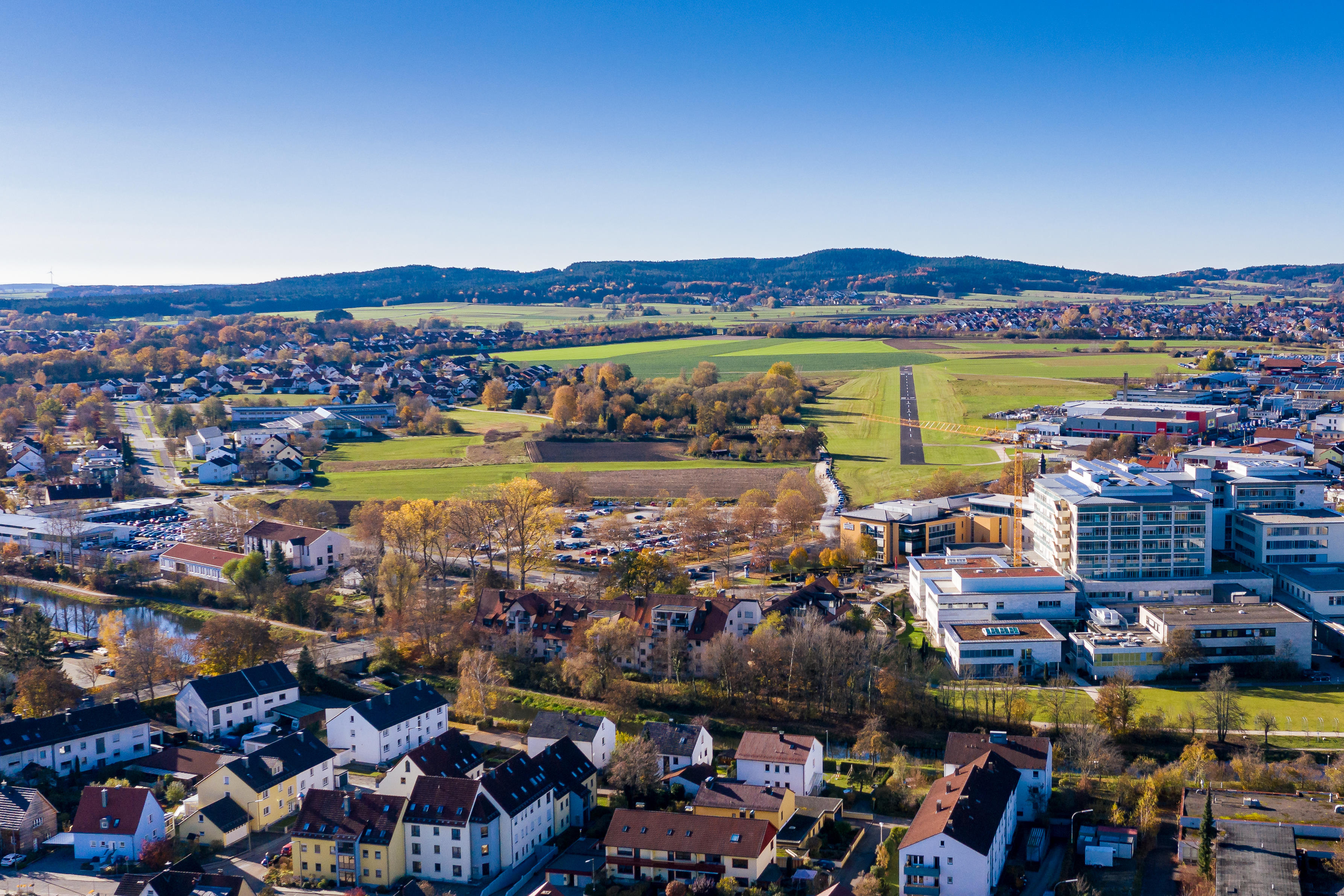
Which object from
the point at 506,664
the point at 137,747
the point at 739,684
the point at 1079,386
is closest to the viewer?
the point at 137,747

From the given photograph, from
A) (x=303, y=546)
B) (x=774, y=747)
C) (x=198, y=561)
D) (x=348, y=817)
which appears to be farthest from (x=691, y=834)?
(x=198, y=561)

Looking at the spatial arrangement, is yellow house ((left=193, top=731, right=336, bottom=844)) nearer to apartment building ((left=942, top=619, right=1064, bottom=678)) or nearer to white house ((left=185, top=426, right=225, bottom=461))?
apartment building ((left=942, top=619, right=1064, bottom=678))

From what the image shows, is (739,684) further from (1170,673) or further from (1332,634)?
(1332,634)

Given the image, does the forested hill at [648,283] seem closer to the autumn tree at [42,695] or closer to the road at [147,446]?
the road at [147,446]

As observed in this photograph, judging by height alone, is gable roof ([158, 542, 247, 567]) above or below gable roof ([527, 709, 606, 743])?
above

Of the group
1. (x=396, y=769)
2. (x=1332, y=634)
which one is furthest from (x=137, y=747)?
(x=1332, y=634)

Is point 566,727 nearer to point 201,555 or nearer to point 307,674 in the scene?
point 307,674

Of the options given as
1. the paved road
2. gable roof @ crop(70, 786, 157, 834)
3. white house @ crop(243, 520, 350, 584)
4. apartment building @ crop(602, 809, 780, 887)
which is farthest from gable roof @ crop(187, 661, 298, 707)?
the paved road
